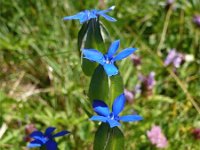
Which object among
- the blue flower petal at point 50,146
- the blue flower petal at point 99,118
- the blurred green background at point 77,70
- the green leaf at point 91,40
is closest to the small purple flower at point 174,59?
the blurred green background at point 77,70

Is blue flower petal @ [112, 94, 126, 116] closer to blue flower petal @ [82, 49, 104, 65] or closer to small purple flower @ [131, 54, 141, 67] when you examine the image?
blue flower petal @ [82, 49, 104, 65]

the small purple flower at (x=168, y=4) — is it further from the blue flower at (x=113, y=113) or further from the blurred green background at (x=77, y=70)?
the blue flower at (x=113, y=113)

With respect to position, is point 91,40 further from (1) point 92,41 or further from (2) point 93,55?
(2) point 93,55

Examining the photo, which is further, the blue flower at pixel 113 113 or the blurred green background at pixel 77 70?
the blurred green background at pixel 77 70

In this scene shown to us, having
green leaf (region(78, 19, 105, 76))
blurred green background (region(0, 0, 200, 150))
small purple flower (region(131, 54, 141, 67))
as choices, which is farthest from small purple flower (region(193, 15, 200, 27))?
green leaf (region(78, 19, 105, 76))

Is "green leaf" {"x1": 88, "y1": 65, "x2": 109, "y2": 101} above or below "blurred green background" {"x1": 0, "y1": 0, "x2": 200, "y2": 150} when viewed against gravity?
below

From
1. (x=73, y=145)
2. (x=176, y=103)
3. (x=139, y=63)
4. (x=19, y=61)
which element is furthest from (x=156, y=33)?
(x=73, y=145)

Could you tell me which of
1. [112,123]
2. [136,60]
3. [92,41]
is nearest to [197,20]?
[136,60]

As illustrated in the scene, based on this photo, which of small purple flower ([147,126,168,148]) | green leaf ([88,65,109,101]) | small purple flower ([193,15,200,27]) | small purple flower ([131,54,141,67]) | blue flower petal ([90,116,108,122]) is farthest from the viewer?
small purple flower ([193,15,200,27])
